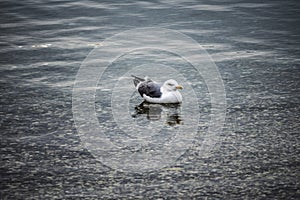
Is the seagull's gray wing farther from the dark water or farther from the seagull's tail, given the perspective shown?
the dark water

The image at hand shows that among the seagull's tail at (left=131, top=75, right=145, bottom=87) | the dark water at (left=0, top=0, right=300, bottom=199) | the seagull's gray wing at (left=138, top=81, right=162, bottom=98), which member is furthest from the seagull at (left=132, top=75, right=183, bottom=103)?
the dark water at (left=0, top=0, right=300, bottom=199)

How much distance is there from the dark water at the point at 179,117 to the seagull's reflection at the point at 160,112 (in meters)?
0.11

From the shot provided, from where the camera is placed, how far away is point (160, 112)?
8.66 metres

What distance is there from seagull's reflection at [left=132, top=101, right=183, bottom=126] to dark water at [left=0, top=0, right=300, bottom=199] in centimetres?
11

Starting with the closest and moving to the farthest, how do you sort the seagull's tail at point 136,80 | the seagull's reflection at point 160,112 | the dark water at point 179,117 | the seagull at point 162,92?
→ 1. the dark water at point 179,117
2. the seagull's reflection at point 160,112
3. the seagull at point 162,92
4. the seagull's tail at point 136,80

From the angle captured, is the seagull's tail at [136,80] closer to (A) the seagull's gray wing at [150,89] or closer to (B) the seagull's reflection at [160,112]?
(A) the seagull's gray wing at [150,89]

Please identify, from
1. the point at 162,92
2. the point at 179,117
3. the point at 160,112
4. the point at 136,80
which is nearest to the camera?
the point at 179,117

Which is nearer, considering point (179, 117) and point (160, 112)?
point (179, 117)

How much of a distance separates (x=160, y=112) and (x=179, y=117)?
42 centimetres

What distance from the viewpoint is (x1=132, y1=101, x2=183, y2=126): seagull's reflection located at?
27.1 ft

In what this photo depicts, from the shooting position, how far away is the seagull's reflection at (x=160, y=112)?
8.27m

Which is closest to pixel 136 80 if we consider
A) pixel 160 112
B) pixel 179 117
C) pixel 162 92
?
pixel 162 92

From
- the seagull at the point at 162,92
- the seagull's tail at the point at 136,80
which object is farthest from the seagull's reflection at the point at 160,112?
the seagull's tail at the point at 136,80

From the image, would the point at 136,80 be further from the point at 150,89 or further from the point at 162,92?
the point at 162,92
